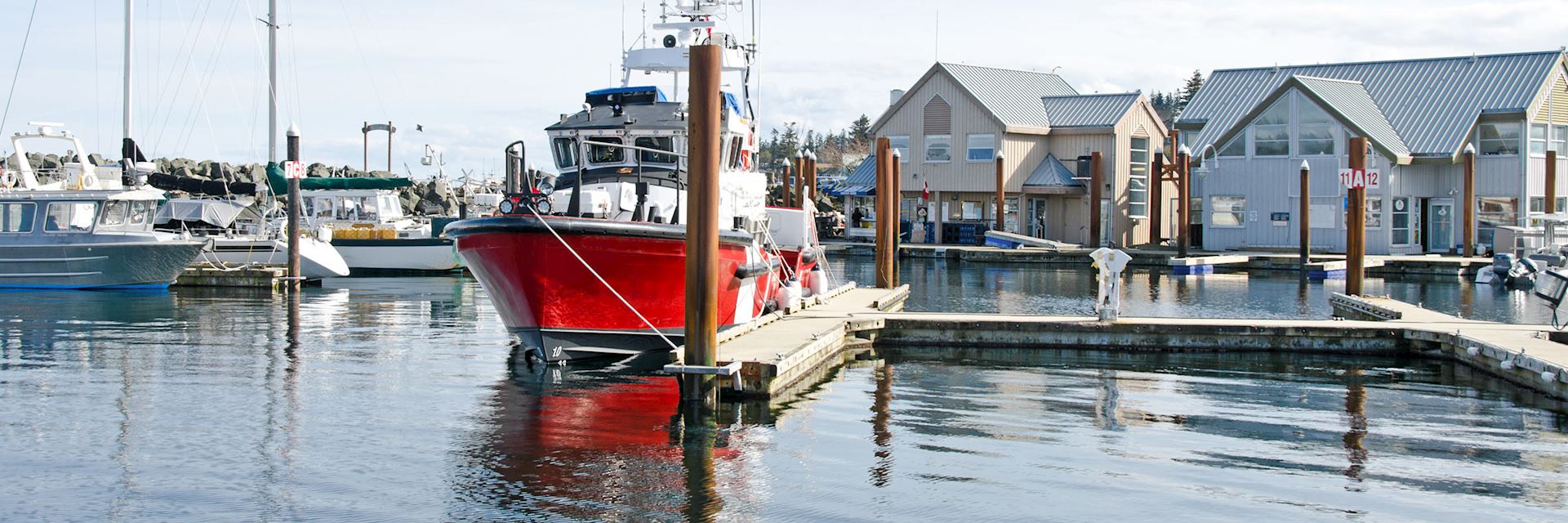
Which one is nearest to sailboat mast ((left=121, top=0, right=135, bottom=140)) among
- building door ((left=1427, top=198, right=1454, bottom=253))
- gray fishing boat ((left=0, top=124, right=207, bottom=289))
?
gray fishing boat ((left=0, top=124, right=207, bottom=289))

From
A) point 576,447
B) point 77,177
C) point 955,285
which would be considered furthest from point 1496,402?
point 77,177

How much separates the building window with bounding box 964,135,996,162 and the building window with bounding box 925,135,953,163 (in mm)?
729

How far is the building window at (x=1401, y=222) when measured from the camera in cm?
4106

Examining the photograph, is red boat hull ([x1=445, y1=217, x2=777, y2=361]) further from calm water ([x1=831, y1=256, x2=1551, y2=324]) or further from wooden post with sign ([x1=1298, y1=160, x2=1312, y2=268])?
wooden post with sign ([x1=1298, y1=160, x2=1312, y2=268])

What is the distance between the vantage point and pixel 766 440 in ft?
39.0

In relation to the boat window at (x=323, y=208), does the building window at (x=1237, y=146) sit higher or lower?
higher

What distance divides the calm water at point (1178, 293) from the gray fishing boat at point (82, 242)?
48.8ft

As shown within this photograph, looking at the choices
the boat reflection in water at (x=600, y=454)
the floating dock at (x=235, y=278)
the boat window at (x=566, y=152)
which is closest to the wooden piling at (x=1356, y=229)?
the boat window at (x=566, y=152)

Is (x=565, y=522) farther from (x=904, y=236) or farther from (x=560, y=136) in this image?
(x=904, y=236)

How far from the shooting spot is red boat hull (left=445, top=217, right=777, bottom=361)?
14930 mm

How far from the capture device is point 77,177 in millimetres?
29125

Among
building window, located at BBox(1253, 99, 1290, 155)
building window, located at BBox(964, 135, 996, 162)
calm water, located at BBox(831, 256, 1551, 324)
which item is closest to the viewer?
calm water, located at BBox(831, 256, 1551, 324)

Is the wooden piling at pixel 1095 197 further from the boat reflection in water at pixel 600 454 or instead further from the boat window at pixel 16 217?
the boat reflection in water at pixel 600 454

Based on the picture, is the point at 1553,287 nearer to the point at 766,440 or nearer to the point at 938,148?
the point at 766,440
